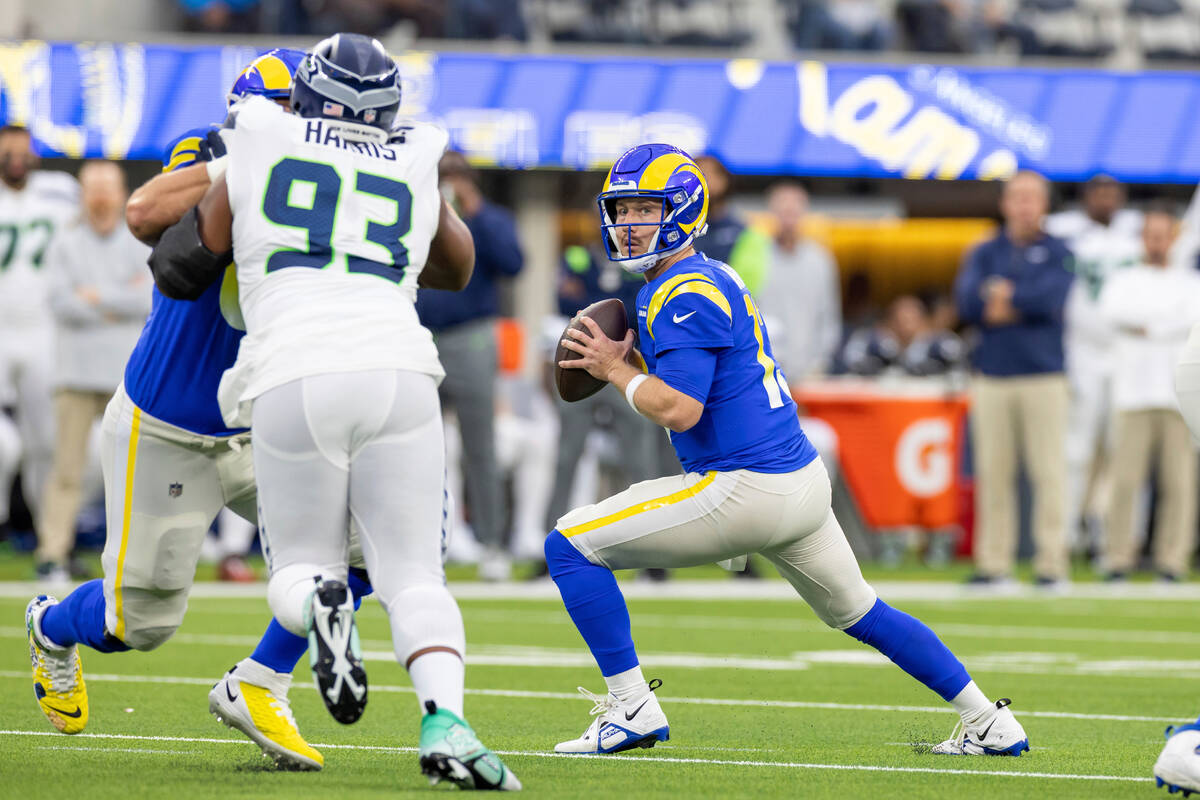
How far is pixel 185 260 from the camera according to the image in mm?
4336

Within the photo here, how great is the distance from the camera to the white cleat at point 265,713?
4.64 metres

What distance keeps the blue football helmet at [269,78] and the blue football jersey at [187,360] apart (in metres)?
0.14

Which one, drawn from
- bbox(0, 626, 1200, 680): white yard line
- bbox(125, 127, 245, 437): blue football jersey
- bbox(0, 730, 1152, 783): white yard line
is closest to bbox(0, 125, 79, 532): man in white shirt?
bbox(0, 626, 1200, 680): white yard line

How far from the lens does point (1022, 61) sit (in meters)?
21.5

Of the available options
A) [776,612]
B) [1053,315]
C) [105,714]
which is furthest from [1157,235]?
[105,714]

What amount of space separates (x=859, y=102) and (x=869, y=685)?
14749 millimetres

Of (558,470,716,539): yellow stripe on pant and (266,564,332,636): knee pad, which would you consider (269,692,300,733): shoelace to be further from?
(558,470,716,539): yellow stripe on pant

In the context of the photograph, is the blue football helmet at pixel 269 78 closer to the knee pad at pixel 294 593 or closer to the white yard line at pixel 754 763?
the knee pad at pixel 294 593

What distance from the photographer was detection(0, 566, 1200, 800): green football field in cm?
→ 445

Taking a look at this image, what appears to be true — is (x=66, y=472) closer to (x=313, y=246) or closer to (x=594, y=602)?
(x=594, y=602)

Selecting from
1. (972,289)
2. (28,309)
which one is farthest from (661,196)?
(28,309)

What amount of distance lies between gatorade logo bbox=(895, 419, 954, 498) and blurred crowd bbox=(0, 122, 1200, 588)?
60 centimetres

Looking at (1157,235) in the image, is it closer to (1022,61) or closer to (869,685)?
(869,685)

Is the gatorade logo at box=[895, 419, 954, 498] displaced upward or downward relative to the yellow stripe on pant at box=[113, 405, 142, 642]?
downward
